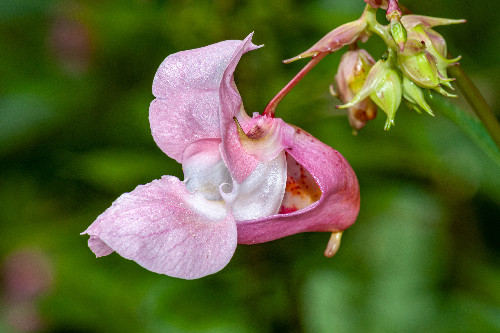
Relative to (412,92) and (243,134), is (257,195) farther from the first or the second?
(412,92)

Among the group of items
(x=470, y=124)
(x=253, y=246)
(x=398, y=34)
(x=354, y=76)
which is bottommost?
(x=253, y=246)

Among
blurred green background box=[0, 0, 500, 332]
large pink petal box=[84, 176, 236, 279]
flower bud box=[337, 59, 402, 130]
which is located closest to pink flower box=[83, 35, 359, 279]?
large pink petal box=[84, 176, 236, 279]

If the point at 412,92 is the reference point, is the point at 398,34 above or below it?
above

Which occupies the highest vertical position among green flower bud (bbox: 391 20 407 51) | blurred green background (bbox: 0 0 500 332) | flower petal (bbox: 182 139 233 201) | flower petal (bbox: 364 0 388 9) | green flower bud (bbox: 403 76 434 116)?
flower petal (bbox: 364 0 388 9)

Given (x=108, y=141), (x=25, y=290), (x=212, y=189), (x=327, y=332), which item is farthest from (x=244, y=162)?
(x=25, y=290)

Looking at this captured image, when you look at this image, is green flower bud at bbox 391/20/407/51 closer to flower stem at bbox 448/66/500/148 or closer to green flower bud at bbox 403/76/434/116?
green flower bud at bbox 403/76/434/116

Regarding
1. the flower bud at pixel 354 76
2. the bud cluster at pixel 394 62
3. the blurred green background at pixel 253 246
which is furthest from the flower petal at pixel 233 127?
the blurred green background at pixel 253 246

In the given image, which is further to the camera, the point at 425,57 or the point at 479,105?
the point at 479,105

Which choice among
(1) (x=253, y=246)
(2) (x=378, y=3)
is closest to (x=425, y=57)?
(2) (x=378, y=3)
